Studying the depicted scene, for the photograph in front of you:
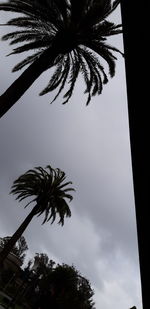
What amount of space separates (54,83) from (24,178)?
14.5 m

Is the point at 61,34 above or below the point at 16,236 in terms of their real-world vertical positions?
above

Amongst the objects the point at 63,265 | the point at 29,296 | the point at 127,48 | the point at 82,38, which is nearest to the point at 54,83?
the point at 82,38

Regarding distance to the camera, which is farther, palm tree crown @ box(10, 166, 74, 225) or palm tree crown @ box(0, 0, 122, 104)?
palm tree crown @ box(10, 166, 74, 225)

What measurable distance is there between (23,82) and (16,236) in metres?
14.5

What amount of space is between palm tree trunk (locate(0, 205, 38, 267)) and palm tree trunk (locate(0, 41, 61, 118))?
1378 cm

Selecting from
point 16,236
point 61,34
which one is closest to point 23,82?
point 61,34

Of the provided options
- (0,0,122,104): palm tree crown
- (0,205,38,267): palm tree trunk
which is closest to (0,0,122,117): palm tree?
(0,0,122,104): palm tree crown

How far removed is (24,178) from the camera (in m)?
28.8

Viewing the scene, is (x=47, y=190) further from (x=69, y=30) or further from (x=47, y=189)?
(x=69, y=30)

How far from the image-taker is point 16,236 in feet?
76.7

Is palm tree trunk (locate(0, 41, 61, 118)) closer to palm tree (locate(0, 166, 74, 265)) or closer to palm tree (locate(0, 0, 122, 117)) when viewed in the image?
palm tree (locate(0, 0, 122, 117))

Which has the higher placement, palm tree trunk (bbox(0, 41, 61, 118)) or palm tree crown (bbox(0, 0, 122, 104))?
palm tree crown (bbox(0, 0, 122, 104))

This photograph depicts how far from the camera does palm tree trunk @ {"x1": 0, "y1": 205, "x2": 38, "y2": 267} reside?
22.5 m

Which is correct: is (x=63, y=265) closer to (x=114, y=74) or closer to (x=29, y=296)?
(x=29, y=296)
